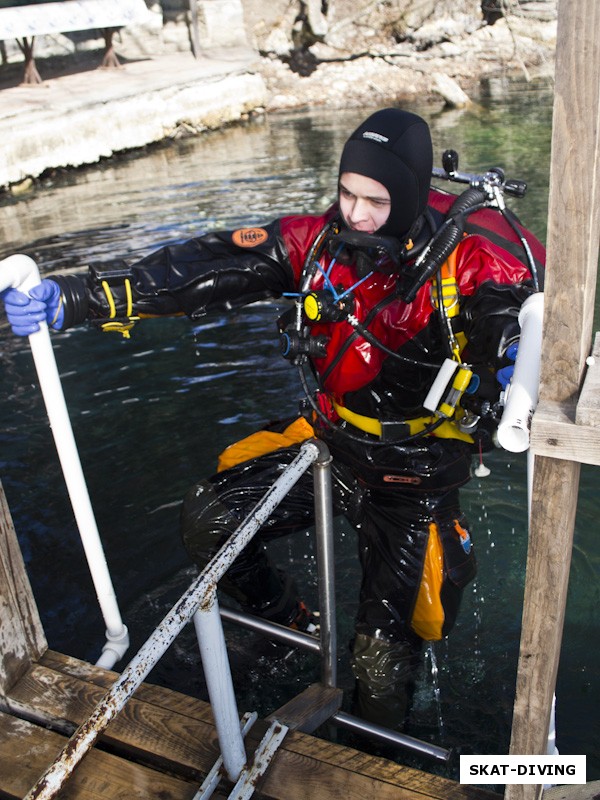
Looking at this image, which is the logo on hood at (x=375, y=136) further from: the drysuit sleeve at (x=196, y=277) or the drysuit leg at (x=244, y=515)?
the drysuit leg at (x=244, y=515)

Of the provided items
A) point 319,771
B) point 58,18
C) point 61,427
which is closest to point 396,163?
point 61,427

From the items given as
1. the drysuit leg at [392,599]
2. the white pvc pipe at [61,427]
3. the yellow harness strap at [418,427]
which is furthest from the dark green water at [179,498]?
the yellow harness strap at [418,427]

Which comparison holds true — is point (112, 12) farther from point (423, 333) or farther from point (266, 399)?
point (423, 333)

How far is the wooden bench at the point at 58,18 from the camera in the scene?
1375 centimetres

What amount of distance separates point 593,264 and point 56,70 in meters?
17.3

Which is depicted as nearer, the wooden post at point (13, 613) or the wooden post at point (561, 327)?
the wooden post at point (561, 327)

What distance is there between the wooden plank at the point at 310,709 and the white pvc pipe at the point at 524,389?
4.56 ft

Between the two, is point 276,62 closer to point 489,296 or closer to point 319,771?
point 489,296

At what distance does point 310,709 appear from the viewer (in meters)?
2.86

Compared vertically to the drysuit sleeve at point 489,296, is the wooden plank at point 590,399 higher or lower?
higher

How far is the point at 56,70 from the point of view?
1684 centimetres

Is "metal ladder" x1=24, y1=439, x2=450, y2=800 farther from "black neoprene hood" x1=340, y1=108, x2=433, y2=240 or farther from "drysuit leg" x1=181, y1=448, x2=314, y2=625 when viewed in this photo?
"black neoprene hood" x1=340, y1=108, x2=433, y2=240

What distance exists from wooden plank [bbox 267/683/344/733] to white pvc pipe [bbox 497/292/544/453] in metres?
1.39

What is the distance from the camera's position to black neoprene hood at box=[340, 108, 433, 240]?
9.71ft
